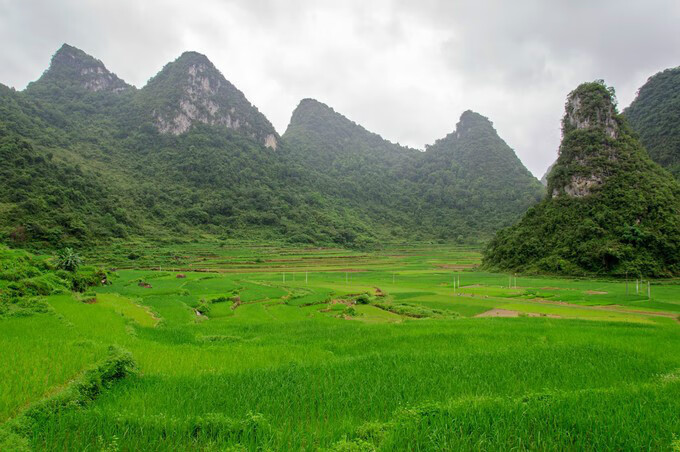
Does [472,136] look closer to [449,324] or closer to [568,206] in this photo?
[568,206]

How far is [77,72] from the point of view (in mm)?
132125

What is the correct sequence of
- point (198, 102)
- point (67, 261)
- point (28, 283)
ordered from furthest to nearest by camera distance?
1. point (198, 102)
2. point (67, 261)
3. point (28, 283)

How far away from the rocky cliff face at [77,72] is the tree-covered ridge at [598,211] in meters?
155

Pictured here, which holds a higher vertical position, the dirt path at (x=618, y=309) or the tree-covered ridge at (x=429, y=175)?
the tree-covered ridge at (x=429, y=175)

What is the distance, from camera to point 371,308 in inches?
784

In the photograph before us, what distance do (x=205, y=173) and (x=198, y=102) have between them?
42.4 m

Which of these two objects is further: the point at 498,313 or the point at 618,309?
the point at 618,309

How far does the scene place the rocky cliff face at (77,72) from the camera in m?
127

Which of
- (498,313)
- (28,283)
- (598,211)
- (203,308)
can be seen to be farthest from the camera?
(598,211)

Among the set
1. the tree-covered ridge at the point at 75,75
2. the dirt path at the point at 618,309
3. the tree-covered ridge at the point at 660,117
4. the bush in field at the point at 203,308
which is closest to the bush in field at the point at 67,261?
the bush in field at the point at 203,308

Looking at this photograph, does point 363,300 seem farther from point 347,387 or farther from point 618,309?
point 347,387

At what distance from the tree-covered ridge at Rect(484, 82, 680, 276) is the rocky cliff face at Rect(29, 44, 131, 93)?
509ft

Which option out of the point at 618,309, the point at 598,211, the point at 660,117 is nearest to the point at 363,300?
the point at 618,309

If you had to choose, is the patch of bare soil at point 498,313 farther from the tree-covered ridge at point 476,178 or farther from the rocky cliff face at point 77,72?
the rocky cliff face at point 77,72
